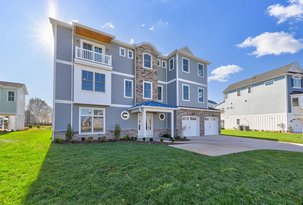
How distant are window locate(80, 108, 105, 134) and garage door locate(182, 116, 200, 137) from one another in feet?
26.5

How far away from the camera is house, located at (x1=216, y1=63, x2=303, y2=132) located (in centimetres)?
2077

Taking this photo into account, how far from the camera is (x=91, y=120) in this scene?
40.7 feet

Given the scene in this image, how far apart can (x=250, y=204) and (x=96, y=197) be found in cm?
302

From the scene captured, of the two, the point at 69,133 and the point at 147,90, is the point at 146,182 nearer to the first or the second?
the point at 69,133

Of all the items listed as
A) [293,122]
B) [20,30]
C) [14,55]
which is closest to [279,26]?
[293,122]

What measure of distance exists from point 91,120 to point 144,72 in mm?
6664

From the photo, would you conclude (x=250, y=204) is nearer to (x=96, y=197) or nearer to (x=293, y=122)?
(x=96, y=197)

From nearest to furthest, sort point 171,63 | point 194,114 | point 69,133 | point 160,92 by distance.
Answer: point 69,133
point 194,114
point 160,92
point 171,63

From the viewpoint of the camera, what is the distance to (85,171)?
4.57 metres

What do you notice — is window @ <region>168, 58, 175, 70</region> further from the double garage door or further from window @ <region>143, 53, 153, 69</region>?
the double garage door

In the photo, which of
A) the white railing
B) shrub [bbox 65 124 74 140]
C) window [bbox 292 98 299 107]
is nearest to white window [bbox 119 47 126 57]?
the white railing

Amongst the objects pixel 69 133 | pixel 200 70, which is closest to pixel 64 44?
pixel 69 133

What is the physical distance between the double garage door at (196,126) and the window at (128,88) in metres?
6.02

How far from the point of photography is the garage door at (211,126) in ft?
57.6
